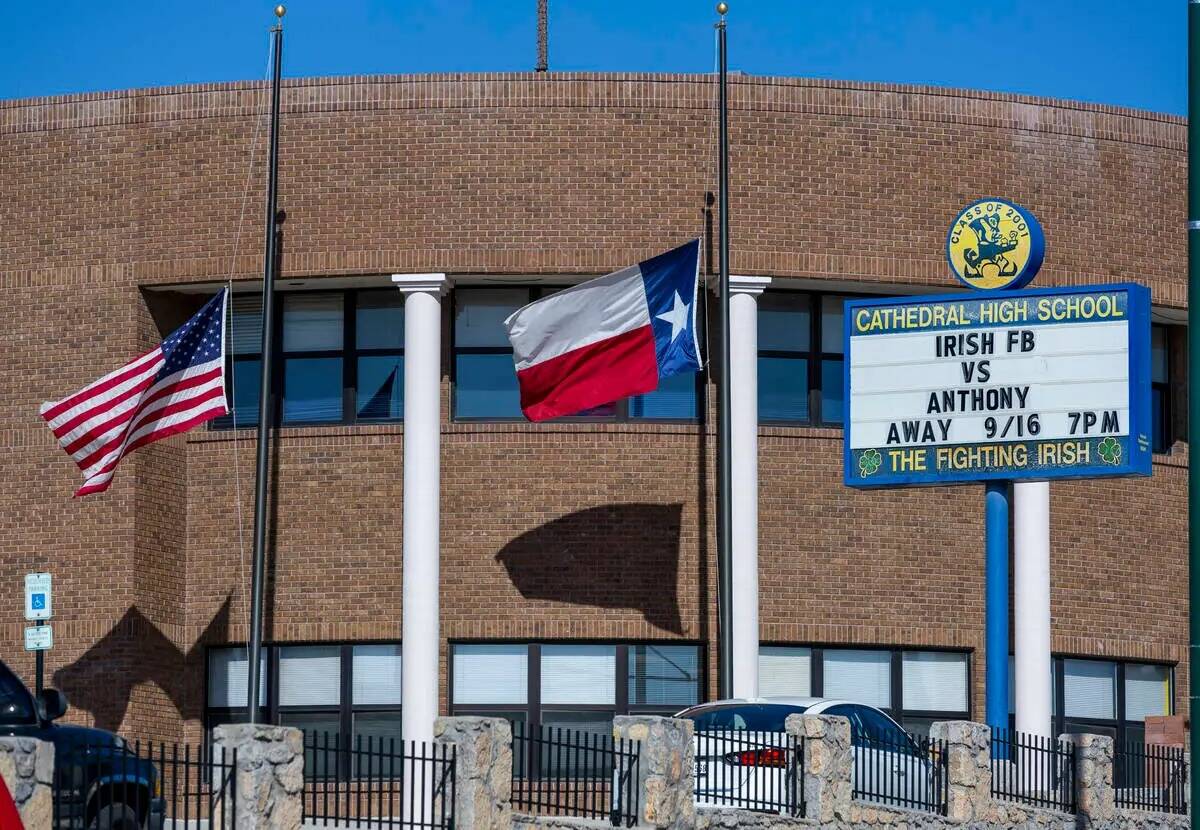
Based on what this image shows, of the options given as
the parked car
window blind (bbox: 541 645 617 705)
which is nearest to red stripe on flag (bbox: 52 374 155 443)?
window blind (bbox: 541 645 617 705)

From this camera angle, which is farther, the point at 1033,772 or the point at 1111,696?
the point at 1111,696

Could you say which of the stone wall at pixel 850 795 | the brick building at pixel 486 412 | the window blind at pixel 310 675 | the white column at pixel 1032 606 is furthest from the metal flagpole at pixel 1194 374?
the window blind at pixel 310 675

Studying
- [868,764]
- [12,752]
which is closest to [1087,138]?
[868,764]

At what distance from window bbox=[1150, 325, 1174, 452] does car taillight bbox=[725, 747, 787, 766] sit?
13.4 meters

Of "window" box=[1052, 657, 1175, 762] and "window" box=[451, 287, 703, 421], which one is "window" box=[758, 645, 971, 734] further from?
"window" box=[451, 287, 703, 421]

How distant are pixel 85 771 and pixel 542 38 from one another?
23.5m

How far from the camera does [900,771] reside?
2217 centimetres

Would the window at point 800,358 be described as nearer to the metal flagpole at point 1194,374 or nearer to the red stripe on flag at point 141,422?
the red stripe on flag at point 141,422

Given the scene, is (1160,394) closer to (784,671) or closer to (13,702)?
(784,671)

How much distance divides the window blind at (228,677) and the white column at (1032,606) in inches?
396

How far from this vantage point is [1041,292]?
2436cm

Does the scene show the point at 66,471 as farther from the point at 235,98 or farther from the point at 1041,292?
the point at 1041,292

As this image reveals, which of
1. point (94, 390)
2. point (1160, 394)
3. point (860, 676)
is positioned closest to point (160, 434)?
point (94, 390)

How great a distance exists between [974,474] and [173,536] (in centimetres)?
1130
